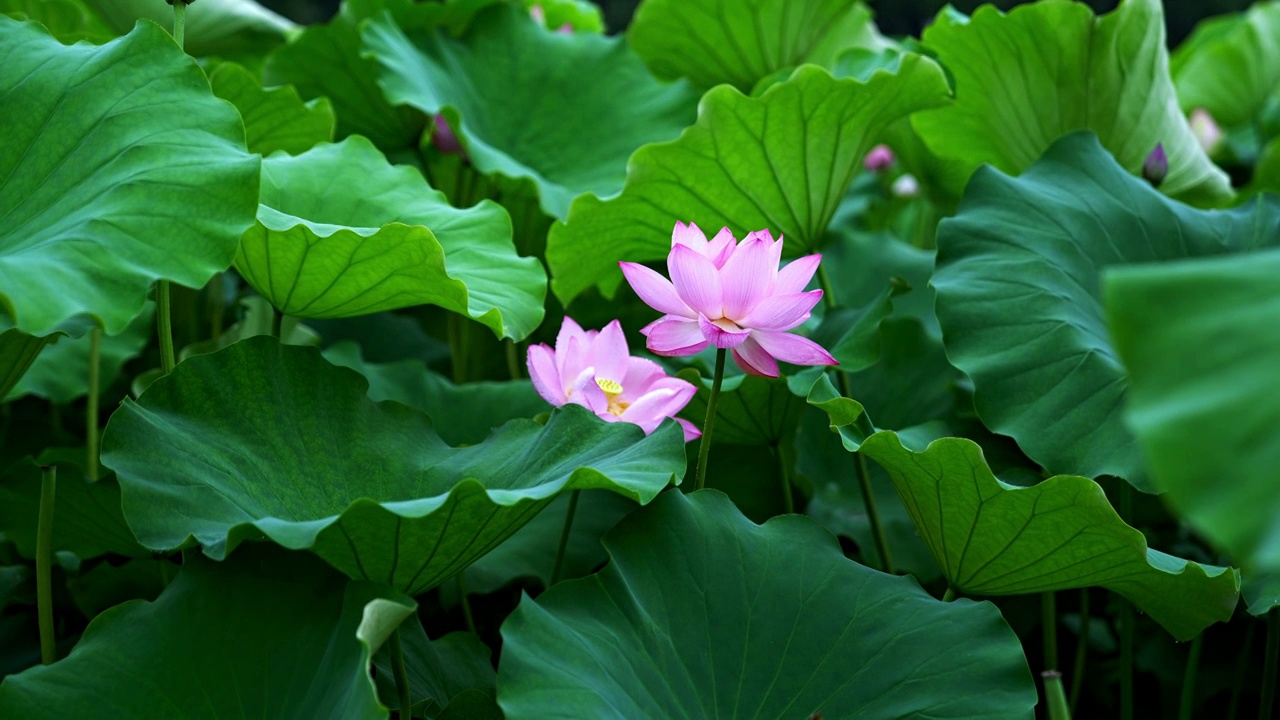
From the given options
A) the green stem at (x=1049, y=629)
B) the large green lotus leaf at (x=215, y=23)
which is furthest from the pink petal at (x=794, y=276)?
the large green lotus leaf at (x=215, y=23)

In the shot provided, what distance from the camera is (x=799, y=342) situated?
2.44ft

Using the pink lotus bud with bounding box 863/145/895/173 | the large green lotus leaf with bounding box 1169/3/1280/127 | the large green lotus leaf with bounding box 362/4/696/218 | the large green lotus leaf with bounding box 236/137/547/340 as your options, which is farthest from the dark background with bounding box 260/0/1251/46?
the large green lotus leaf with bounding box 236/137/547/340

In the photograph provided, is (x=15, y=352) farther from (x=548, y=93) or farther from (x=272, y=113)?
(x=548, y=93)

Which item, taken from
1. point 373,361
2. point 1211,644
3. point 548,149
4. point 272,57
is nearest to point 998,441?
point 1211,644

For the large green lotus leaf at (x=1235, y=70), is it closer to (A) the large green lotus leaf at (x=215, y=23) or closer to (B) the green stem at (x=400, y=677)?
(A) the large green lotus leaf at (x=215, y=23)

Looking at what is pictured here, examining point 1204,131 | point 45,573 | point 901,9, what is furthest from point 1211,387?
point 901,9

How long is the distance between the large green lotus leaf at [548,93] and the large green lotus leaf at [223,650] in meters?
0.71

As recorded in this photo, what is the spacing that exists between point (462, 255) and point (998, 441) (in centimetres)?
50

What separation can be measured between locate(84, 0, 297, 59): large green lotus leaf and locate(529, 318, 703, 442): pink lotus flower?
0.56 meters

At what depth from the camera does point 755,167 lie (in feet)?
3.31

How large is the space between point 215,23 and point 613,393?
2.55 feet

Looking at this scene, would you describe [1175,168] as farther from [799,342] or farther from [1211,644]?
[799,342]

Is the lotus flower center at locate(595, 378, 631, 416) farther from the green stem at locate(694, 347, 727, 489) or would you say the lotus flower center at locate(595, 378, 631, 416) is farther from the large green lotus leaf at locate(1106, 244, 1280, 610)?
the large green lotus leaf at locate(1106, 244, 1280, 610)

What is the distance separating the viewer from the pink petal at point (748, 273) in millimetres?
717
